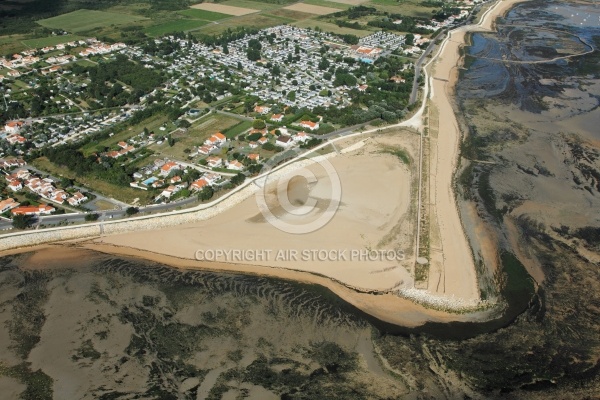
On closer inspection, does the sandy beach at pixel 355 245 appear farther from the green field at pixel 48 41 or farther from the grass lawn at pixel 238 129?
the green field at pixel 48 41

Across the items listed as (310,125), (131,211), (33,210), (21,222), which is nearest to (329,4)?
(310,125)

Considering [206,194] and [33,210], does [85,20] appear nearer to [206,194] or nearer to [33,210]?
[33,210]

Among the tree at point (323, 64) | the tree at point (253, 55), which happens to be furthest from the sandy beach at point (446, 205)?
the tree at point (253, 55)

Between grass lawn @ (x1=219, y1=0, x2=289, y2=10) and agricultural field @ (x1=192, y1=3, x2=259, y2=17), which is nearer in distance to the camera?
agricultural field @ (x1=192, y1=3, x2=259, y2=17)

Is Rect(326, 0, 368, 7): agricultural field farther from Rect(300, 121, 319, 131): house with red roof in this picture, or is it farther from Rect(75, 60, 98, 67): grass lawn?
Rect(300, 121, 319, 131): house with red roof

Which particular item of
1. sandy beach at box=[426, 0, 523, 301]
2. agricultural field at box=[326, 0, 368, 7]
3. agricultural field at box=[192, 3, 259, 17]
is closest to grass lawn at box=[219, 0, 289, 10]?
agricultural field at box=[192, 3, 259, 17]

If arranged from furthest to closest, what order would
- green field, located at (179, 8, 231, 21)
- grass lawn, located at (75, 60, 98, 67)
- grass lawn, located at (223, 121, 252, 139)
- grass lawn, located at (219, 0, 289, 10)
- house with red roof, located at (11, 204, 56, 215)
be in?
grass lawn, located at (219, 0, 289, 10)
green field, located at (179, 8, 231, 21)
grass lawn, located at (75, 60, 98, 67)
grass lawn, located at (223, 121, 252, 139)
house with red roof, located at (11, 204, 56, 215)
